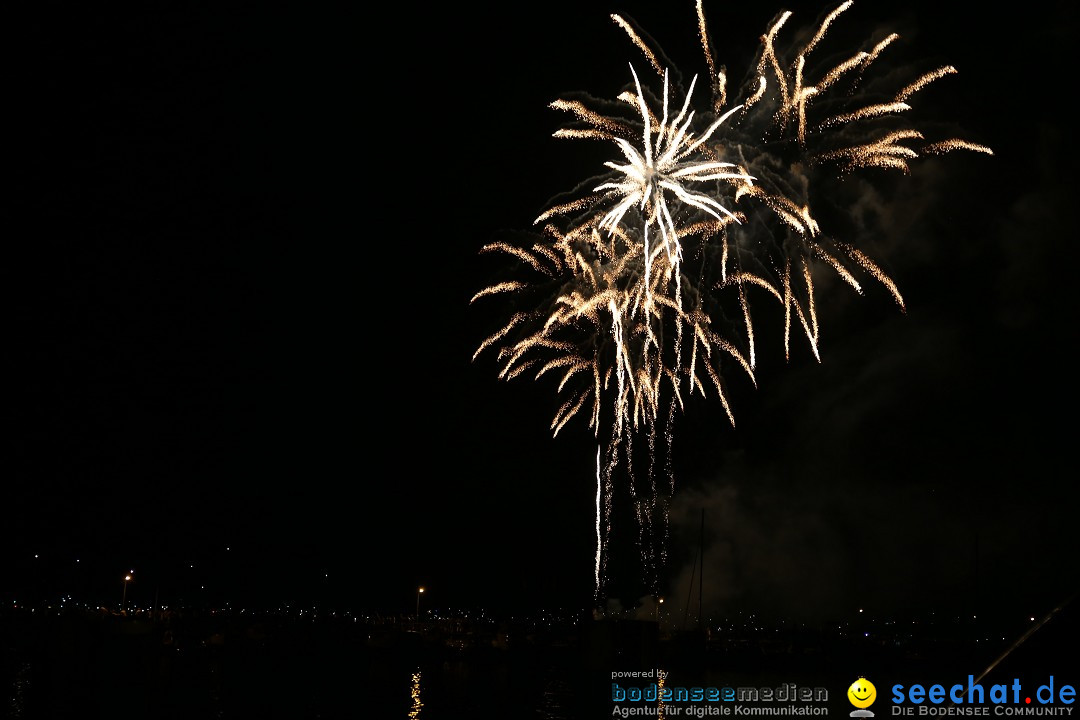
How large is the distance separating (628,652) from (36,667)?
23986 mm

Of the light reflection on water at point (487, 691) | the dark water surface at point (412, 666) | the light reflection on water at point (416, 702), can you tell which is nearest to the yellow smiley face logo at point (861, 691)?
the dark water surface at point (412, 666)

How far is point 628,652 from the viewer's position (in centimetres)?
3092

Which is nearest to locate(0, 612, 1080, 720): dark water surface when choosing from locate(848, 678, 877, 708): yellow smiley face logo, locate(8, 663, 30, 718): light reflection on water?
locate(8, 663, 30, 718): light reflection on water

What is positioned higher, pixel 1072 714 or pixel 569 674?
pixel 1072 714

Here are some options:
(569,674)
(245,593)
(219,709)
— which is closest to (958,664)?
(569,674)

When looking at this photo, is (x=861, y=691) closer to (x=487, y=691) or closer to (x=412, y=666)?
(x=487, y=691)

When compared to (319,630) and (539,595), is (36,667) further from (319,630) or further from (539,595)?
(539,595)

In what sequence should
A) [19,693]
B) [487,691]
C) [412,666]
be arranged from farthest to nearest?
[412,666] < [487,691] < [19,693]

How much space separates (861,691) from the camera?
22.0 m

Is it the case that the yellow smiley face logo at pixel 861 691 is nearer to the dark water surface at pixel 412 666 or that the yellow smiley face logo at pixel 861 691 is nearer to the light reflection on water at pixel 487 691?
the dark water surface at pixel 412 666

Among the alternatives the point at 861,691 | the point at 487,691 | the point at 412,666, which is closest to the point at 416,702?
the point at 487,691

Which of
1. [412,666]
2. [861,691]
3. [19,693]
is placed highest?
[861,691]

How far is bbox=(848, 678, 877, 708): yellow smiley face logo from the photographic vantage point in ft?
66.1

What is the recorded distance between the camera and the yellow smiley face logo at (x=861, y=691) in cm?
2014
